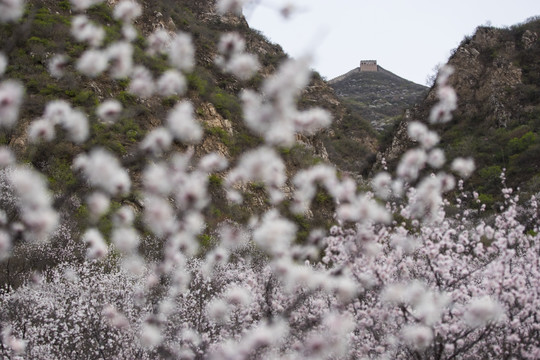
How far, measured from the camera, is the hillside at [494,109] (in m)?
37.0

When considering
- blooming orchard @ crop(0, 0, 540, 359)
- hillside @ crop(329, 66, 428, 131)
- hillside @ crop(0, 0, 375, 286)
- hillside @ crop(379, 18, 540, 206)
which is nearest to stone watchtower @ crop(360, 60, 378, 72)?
hillside @ crop(329, 66, 428, 131)

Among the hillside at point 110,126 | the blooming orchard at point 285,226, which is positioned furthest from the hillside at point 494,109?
the blooming orchard at point 285,226

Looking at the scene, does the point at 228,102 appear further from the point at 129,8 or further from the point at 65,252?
the point at 129,8

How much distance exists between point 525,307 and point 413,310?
143 cm

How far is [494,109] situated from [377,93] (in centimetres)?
6810

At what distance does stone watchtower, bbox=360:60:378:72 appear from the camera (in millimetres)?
134375

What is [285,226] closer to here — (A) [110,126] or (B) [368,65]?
(A) [110,126]

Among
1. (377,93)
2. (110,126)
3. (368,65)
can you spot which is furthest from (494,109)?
(368,65)

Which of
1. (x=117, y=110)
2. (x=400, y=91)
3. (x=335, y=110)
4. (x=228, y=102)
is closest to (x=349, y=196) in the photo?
(x=117, y=110)

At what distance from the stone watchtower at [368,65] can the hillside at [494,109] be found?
266 ft

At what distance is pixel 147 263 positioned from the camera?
707 inches

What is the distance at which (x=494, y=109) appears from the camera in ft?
149

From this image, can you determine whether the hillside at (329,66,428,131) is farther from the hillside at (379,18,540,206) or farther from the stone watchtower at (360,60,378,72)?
the hillside at (379,18,540,206)

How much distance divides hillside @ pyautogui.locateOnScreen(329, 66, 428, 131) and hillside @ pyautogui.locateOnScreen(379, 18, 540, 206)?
92.5 ft
